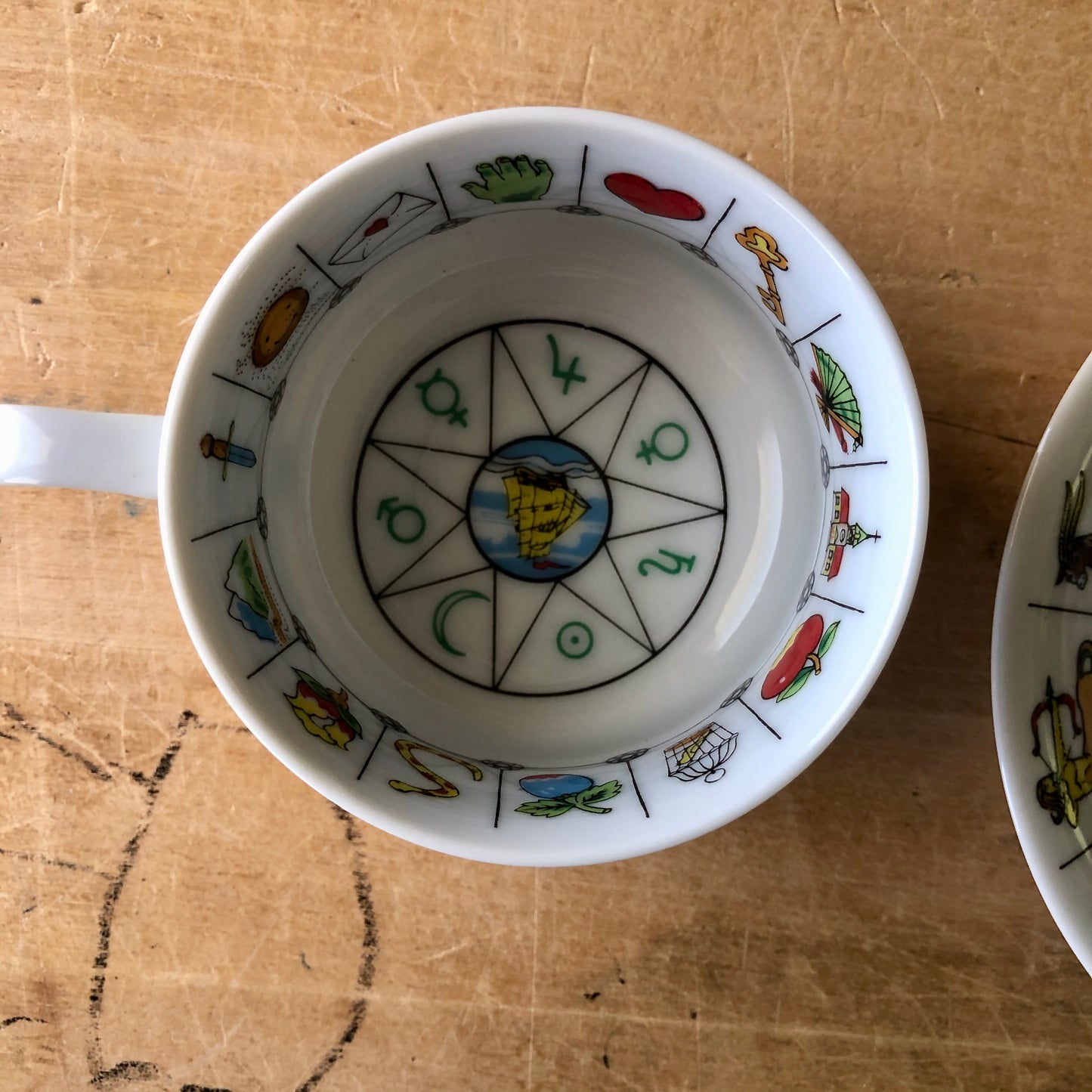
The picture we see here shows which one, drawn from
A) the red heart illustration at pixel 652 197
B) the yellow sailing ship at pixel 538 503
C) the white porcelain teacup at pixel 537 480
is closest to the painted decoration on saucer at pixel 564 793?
the white porcelain teacup at pixel 537 480

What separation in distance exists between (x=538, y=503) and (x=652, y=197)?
0.47ft

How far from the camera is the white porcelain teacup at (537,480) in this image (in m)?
0.30

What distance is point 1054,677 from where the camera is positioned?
33 centimetres

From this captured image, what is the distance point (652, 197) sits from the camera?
33 centimetres

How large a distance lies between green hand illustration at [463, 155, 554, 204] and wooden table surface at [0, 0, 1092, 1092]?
7cm

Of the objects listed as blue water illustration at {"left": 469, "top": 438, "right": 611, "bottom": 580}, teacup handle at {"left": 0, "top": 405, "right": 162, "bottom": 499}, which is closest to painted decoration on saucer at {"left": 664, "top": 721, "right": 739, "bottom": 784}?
blue water illustration at {"left": 469, "top": 438, "right": 611, "bottom": 580}

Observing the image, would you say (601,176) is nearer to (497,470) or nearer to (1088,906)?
(497,470)

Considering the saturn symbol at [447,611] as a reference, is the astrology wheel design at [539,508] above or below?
above

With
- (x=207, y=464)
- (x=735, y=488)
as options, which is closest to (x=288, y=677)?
(x=207, y=464)

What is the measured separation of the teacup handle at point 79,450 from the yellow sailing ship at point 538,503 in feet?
0.52

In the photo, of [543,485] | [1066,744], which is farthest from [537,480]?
[1066,744]

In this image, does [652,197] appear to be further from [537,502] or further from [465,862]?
[465,862]

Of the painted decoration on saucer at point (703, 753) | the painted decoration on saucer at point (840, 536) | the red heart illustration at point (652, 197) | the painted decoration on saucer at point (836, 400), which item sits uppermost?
the red heart illustration at point (652, 197)

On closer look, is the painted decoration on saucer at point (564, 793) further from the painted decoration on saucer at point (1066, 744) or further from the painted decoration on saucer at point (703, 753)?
the painted decoration on saucer at point (1066, 744)
